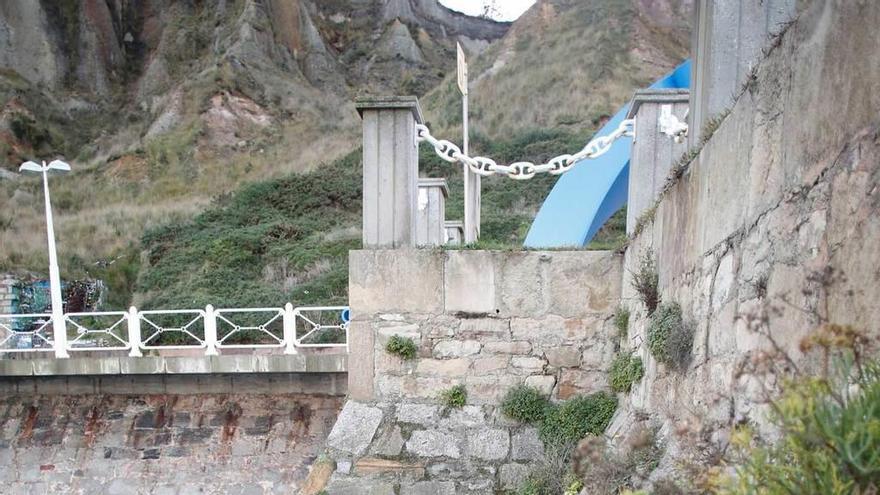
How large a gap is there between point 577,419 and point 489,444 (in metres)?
0.71

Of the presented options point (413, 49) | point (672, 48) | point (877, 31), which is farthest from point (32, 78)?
point (877, 31)

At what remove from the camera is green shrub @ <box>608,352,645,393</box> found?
3.50 m

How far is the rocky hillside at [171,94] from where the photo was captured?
2038 cm

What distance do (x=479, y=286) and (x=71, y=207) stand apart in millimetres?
20339

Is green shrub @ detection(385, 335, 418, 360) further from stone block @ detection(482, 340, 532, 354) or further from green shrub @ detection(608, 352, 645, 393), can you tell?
green shrub @ detection(608, 352, 645, 393)

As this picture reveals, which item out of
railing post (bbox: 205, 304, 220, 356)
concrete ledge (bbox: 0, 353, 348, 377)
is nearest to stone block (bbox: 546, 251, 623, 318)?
concrete ledge (bbox: 0, 353, 348, 377)

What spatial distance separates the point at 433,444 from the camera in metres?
4.21

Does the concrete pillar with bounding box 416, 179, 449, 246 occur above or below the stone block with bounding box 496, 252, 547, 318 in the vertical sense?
above

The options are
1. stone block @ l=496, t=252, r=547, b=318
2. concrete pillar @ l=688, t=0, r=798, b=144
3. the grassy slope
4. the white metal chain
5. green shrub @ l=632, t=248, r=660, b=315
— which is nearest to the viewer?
concrete pillar @ l=688, t=0, r=798, b=144

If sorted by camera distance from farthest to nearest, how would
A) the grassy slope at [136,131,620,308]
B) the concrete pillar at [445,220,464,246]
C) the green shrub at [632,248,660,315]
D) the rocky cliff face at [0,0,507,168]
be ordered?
the rocky cliff face at [0,0,507,168]
the grassy slope at [136,131,620,308]
the concrete pillar at [445,220,464,246]
the green shrub at [632,248,660,315]

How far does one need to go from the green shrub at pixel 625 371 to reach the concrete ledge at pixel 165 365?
372cm

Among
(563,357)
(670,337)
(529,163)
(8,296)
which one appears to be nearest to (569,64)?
(529,163)

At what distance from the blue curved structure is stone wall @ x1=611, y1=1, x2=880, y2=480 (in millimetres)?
3913

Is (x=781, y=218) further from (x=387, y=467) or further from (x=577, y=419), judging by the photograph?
(x=387, y=467)
